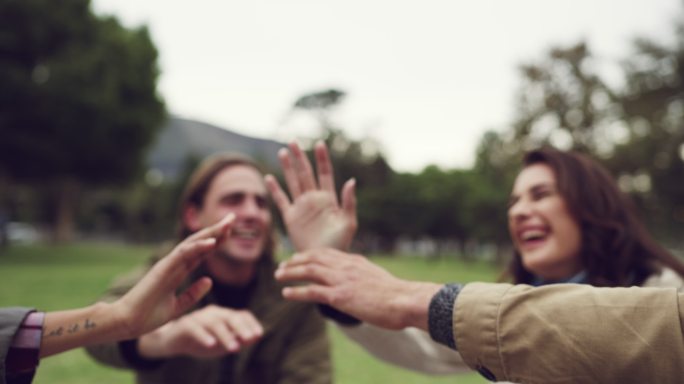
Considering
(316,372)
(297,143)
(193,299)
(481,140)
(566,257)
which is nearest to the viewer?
(193,299)

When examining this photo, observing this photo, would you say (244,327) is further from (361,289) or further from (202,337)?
(361,289)

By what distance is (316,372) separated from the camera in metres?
3.03

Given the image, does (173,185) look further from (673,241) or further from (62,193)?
(673,241)

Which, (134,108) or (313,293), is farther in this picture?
(134,108)

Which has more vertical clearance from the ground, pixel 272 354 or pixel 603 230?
pixel 603 230

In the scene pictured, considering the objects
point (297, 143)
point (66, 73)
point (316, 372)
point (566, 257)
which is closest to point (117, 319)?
point (297, 143)

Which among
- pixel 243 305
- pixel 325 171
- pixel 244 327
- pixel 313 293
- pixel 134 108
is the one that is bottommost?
pixel 243 305

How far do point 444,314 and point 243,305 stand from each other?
6.41ft

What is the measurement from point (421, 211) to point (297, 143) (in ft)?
193

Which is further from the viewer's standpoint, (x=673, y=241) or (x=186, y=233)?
(x=673, y=241)

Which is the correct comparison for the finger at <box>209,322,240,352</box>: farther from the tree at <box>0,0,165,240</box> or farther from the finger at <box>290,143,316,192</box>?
the tree at <box>0,0,165,240</box>

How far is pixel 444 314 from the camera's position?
1528mm

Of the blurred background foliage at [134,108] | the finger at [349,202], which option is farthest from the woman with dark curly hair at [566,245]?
the blurred background foliage at [134,108]

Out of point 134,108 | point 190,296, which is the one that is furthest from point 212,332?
point 134,108
